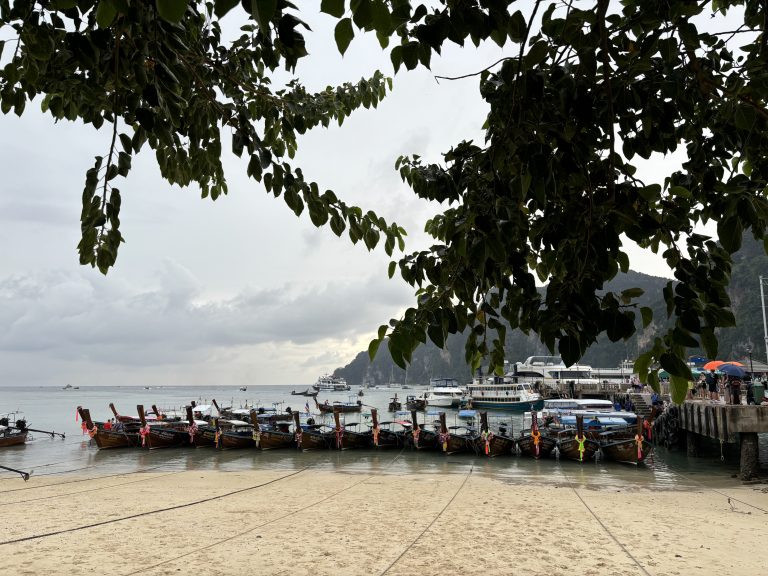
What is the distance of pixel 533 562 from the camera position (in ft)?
30.9

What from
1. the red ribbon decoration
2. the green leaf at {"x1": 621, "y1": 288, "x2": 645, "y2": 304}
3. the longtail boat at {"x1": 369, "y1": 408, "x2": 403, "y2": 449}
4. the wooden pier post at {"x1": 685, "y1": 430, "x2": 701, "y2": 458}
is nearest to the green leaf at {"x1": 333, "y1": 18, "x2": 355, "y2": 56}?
the green leaf at {"x1": 621, "y1": 288, "x2": 645, "y2": 304}

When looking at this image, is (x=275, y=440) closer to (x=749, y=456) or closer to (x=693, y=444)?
(x=749, y=456)

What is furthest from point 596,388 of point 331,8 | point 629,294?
point 331,8

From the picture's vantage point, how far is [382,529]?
11.7 meters

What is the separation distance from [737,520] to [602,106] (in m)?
14.9

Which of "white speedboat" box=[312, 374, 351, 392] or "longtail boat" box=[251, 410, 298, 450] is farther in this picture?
"white speedboat" box=[312, 374, 351, 392]

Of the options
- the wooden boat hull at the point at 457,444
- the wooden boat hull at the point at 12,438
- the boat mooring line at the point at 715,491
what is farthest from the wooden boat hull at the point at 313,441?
the wooden boat hull at the point at 12,438

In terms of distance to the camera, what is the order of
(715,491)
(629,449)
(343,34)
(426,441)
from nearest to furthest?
1. (343,34)
2. (715,491)
3. (629,449)
4. (426,441)

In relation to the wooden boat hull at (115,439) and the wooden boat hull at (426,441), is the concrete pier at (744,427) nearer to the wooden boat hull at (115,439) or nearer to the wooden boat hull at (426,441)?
the wooden boat hull at (426,441)

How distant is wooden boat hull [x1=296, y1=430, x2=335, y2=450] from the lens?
31.7m

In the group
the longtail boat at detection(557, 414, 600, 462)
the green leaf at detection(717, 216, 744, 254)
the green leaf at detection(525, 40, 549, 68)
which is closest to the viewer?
the green leaf at detection(717, 216, 744, 254)

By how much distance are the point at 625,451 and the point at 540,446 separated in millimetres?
4182

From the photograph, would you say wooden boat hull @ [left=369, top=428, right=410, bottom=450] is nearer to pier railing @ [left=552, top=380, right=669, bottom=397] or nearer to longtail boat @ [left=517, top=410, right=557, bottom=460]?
longtail boat @ [left=517, top=410, right=557, bottom=460]

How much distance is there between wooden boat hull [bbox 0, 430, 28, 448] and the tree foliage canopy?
40714mm
